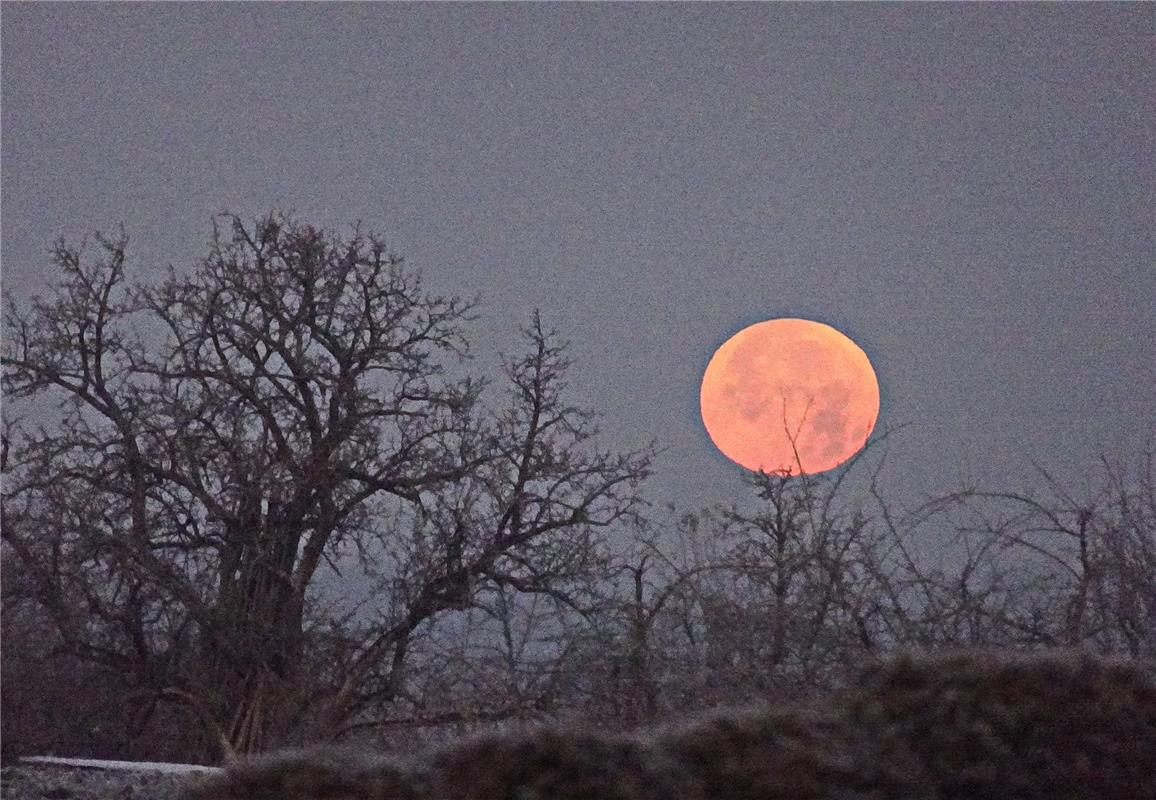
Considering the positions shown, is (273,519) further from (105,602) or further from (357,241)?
(357,241)

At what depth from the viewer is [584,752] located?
2625 mm

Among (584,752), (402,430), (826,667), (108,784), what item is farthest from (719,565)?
(402,430)

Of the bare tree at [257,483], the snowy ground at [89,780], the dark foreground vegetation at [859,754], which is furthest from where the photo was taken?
the bare tree at [257,483]

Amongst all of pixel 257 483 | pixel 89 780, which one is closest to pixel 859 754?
pixel 89 780

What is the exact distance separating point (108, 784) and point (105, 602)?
27.7 feet

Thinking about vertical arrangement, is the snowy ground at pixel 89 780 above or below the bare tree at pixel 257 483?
below

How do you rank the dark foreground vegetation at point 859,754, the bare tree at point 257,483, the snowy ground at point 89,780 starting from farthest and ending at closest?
the bare tree at point 257,483, the snowy ground at point 89,780, the dark foreground vegetation at point 859,754

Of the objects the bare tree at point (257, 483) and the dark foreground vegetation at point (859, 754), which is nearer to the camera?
the dark foreground vegetation at point (859, 754)

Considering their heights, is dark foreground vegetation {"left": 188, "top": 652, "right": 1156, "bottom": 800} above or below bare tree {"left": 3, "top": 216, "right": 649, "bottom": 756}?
below

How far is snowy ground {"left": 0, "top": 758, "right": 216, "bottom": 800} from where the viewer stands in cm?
561

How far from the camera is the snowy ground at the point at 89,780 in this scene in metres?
5.61

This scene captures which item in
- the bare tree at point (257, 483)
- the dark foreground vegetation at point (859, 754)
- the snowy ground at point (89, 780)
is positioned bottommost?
the dark foreground vegetation at point (859, 754)

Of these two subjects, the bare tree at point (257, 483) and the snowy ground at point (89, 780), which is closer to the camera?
the snowy ground at point (89, 780)

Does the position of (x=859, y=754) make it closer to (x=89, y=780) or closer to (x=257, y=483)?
(x=89, y=780)
